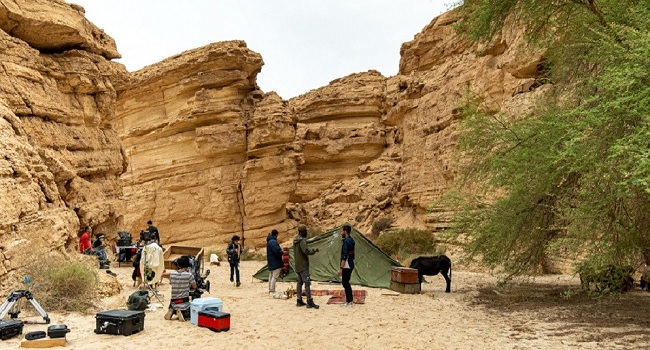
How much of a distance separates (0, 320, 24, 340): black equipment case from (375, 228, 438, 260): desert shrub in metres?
16.9

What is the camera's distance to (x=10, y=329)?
23.3ft

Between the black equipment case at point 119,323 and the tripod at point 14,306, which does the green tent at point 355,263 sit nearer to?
the black equipment case at point 119,323

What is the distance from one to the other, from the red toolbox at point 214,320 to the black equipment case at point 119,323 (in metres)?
0.99

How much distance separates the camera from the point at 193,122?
34031mm

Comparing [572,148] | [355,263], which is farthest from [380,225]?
[572,148]

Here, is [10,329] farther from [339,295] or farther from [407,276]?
[407,276]

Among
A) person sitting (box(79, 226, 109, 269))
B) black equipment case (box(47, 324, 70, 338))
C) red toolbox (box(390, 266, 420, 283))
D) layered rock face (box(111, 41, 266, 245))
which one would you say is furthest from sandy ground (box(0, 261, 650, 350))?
layered rock face (box(111, 41, 266, 245))

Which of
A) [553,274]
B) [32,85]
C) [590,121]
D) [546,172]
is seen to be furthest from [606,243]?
[32,85]

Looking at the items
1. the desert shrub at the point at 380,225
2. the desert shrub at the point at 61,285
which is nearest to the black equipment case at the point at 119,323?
the desert shrub at the point at 61,285

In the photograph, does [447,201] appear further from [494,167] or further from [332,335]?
[332,335]

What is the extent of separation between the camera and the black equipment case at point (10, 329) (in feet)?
23.0

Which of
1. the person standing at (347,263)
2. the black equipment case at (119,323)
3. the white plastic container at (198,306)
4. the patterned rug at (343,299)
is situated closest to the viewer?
the black equipment case at (119,323)

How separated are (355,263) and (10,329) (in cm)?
962

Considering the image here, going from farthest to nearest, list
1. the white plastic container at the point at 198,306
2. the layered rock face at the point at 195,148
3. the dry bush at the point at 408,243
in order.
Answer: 1. the layered rock face at the point at 195,148
2. the dry bush at the point at 408,243
3. the white plastic container at the point at 198,306
